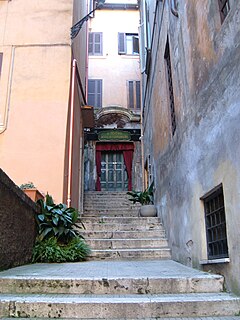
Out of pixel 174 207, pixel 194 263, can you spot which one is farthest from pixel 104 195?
pixel 194 263

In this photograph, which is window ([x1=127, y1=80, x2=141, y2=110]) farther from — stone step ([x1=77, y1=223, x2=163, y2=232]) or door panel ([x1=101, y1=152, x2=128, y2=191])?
Result: stone step ([x1=77, y1=223, x2=163, y2=232])

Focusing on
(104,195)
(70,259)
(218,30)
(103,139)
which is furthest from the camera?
(103,139)

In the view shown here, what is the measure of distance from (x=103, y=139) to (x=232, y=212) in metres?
10.3

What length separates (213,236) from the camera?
10.2 feet

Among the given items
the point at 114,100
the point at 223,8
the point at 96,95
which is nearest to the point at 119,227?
the point at 223,8

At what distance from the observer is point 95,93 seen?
1322 cm

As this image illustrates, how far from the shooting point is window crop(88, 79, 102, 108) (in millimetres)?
13094

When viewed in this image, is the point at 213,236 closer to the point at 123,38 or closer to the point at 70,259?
the point at 70,259

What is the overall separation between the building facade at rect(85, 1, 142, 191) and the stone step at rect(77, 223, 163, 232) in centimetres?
611

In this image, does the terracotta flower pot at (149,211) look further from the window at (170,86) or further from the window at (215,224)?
the window at (215,224)

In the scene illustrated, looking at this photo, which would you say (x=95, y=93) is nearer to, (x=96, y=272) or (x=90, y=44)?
(x=90, y=44)

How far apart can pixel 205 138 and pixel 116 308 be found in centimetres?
189

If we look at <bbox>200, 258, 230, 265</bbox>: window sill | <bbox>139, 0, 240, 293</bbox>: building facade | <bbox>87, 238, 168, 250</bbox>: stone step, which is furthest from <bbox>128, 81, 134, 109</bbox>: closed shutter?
<bbox>200, 258, 230, 265</bbox>: window sill

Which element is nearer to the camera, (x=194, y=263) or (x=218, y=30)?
(x=218, y=30)
